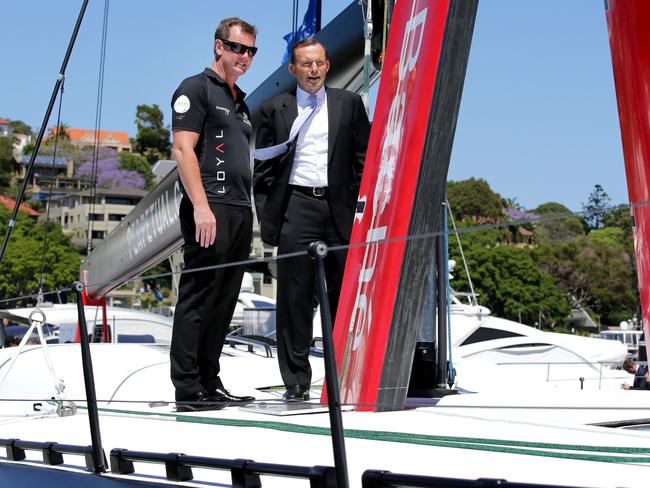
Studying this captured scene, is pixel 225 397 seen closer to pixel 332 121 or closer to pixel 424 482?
pixel 332 121

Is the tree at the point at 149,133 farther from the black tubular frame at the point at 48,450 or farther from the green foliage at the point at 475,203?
the black tubular frame at the point at 48,450

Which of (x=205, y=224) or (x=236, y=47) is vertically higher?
(x=236, y=47)

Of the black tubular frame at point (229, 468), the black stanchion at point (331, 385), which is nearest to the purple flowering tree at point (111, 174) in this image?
the black tubular frame at point (229, 468)

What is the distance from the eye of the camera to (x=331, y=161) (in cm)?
441

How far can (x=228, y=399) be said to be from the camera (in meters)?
4.31

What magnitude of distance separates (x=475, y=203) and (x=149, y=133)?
238 ft

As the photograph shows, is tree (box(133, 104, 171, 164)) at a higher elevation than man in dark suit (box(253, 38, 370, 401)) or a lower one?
higher

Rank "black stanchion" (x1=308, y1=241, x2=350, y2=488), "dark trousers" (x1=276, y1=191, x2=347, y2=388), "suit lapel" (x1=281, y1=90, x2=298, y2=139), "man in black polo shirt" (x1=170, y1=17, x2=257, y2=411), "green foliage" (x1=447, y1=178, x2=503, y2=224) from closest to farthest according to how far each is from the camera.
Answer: "black stanchion" (x1=308, y1=241, x2=350, y2=488)
"man in black polo shirt" (x1=170, y1=17, x2=257, y2=411)
"dark trousers" (x1=276, y1=191, x2=347, y2=388)
"suit lapel" (x1=281, y1=90, x2=298, y2=139)
"green foliage" (x1=447, y1=178, x2=503, y2=224)

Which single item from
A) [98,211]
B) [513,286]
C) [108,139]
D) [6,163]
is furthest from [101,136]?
[513,286]

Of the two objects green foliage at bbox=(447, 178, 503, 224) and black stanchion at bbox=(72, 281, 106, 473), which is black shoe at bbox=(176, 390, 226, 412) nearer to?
black stanchion at bbox=(72, 281, 106, 473)

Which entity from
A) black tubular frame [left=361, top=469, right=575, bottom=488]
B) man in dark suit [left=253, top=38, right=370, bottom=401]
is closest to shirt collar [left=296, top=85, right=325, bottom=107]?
man in dark suit [left=253, top=38, right=370, bottom=401]

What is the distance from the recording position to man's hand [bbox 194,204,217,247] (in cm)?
406

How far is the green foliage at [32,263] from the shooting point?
68625 mm

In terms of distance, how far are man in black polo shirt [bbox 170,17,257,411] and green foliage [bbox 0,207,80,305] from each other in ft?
207
